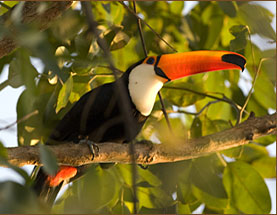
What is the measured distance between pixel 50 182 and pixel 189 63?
36.5 inches

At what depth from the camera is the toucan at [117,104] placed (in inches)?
81.1

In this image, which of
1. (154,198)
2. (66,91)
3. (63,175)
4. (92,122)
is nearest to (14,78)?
(66,91)

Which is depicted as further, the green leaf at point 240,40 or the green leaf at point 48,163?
the green leaf at point 240,40

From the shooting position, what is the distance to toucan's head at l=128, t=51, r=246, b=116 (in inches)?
84.7

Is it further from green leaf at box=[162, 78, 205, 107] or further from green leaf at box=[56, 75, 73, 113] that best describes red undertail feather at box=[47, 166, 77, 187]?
green leaf at box=[162, 78, 205, 107]

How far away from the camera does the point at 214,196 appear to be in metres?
2.09

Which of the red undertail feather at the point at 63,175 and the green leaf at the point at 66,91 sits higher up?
the green leaf at the point at 66,91

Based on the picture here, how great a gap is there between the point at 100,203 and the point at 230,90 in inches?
44.2

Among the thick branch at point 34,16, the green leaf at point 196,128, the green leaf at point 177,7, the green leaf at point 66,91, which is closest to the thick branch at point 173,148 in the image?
the green leaf at point 66,91

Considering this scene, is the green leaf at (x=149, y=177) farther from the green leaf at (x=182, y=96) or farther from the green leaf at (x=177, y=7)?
the green leaf at (x=177, y=7)

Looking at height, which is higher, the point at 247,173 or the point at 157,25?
the point at 157,25

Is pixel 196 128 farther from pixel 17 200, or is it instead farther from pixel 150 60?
pixel 17 200

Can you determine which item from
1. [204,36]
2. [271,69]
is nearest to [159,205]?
[271,69]

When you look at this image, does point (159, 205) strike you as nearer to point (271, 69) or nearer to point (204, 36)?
point (271, 69)
